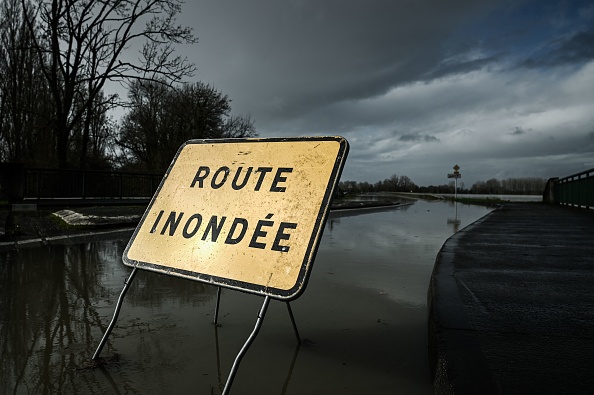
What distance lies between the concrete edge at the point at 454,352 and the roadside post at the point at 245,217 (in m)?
0.80

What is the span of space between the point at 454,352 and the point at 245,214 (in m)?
1.30

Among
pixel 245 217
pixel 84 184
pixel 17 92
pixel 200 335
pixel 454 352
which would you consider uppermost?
pixel 17 92

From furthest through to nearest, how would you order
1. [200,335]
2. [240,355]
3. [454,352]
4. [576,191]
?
[576,191], [200,335], [454,352], [240,355]

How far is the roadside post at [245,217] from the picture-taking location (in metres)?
1.96

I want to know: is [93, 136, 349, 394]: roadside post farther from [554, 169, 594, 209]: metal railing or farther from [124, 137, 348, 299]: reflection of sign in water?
[554, 169, 594, 209]: metal railing

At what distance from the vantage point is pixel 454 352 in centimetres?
205

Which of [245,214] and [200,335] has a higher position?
[245,214]

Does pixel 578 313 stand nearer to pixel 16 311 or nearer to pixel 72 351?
pixel 72 351

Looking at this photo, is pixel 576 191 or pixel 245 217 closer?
pixel 245 217

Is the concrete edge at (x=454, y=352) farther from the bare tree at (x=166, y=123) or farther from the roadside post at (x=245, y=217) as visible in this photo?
the bare tree at (x=166, y=123)

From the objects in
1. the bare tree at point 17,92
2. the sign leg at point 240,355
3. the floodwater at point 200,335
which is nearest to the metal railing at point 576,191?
the floodwater at point 200,335

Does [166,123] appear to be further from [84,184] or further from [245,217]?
[245,217]

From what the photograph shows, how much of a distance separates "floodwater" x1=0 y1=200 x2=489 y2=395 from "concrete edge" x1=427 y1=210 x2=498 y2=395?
202mm

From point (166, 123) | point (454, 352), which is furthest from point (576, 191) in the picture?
point (166, 123)
